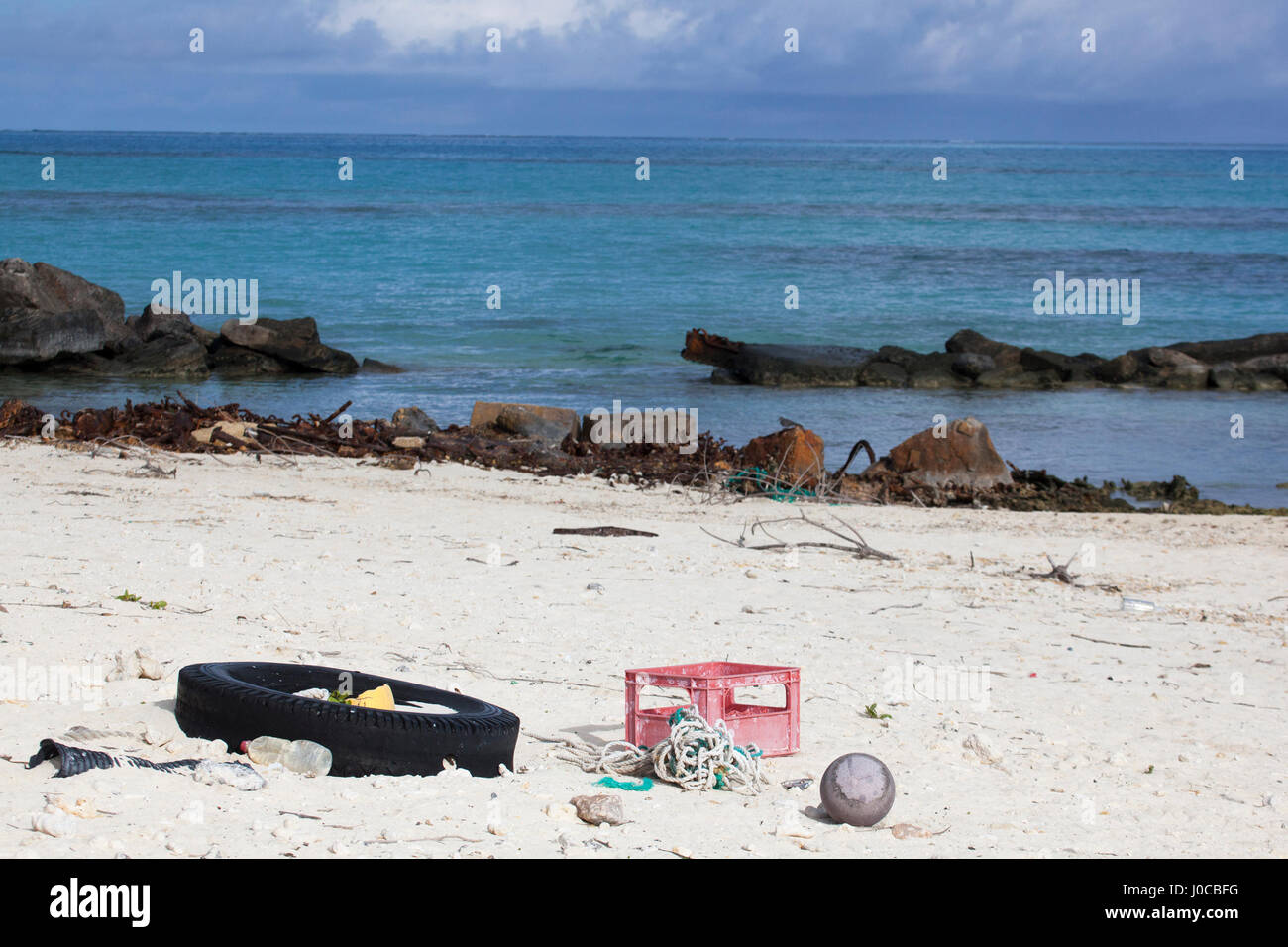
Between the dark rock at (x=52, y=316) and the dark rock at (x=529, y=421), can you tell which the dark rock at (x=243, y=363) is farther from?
the dark rock at (x=529, y=421)

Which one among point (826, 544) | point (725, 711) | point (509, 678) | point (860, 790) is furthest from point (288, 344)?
point (860, 790)

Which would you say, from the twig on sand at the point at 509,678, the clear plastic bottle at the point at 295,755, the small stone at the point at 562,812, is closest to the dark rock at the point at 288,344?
the twig on sand at the point at 509,678

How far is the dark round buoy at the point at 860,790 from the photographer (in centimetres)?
360

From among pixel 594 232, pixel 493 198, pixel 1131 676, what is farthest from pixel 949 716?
pixel 493 198

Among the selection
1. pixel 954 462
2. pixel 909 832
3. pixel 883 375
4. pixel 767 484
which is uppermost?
pixel 883 375

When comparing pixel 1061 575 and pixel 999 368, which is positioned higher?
pixel 999 368

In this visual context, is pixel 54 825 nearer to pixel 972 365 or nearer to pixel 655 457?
pixel 655 457

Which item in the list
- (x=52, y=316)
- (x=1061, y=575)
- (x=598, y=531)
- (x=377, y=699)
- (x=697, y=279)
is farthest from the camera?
(x=697, y=279)

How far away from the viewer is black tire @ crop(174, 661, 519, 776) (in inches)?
149

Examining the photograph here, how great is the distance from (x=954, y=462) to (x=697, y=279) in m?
24.0

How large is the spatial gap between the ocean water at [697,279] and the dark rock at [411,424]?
354 centimetres

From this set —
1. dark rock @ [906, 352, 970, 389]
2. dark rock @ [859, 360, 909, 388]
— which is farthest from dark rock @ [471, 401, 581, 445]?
dark rock @ [906, 352, 970, 389]

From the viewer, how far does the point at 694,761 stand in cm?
397

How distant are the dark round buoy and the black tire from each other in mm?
1146
